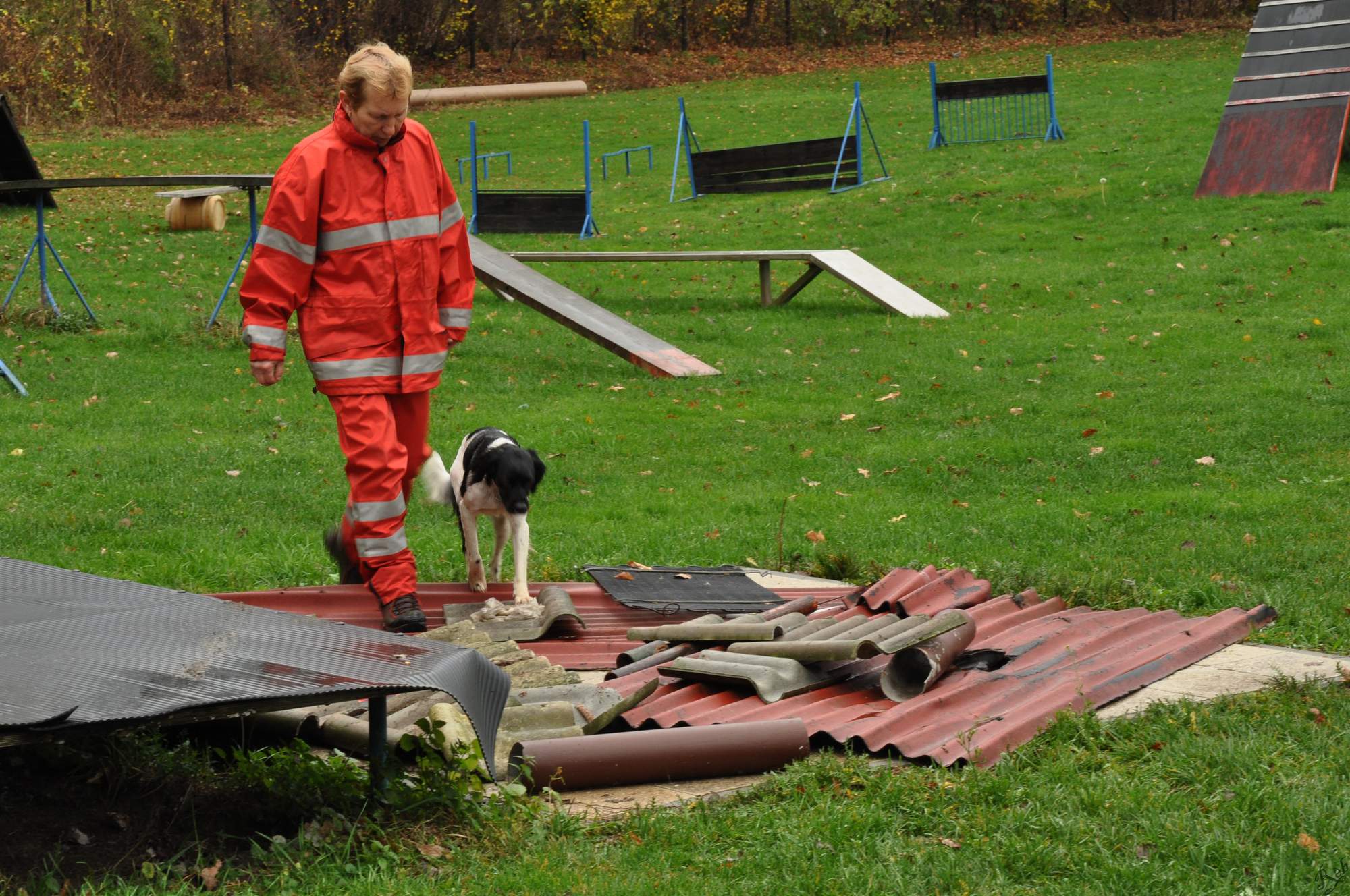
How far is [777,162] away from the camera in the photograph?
23.1 meters

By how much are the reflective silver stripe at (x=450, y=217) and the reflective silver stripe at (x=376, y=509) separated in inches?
44.6

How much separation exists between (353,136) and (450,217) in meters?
0.55

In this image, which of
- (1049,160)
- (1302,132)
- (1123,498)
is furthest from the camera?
(1049,160)

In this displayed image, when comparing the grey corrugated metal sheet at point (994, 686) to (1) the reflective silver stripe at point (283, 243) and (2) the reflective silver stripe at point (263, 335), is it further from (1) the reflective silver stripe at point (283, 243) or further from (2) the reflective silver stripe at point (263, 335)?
(1) the reflective silver stripe at point (283, 243)

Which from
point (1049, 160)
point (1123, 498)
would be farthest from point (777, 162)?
point (1123, 498)

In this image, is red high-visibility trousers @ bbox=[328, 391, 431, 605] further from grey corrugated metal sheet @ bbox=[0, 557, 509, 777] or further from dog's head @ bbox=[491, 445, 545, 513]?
grey corrugated metal sheet @ bbox=[0, 557, 509, 777]

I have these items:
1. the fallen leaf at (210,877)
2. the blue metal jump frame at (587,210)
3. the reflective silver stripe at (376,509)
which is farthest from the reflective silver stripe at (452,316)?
the blue metal jump frame at (587,210)

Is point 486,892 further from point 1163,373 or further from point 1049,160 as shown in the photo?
point 1049,160

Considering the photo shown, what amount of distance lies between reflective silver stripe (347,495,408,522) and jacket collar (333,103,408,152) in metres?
1.39

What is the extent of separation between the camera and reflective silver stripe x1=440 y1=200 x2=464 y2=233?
5.80 meters

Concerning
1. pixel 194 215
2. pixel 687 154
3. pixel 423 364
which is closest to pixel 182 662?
pixel 423 364

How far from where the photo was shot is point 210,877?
10.8ft

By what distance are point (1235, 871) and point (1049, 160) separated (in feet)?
65.5

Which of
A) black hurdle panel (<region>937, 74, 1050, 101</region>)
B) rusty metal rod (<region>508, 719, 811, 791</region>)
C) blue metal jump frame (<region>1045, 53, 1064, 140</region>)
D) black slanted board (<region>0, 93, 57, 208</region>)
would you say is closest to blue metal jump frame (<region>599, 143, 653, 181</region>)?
black hurdle panel (<region>937, 74, 1050, 101</region>)
